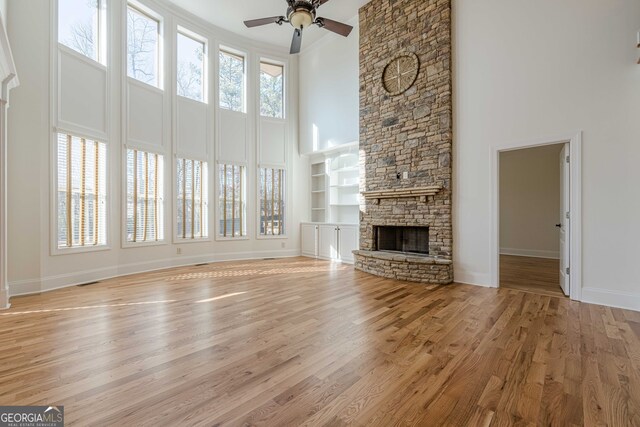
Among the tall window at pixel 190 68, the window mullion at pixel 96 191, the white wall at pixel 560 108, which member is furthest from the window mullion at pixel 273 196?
the white wall at pixel 560 108

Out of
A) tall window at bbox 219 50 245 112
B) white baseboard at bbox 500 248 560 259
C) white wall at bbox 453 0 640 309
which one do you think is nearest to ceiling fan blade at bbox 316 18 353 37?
Result: white wall at bbox 453 0 640 309

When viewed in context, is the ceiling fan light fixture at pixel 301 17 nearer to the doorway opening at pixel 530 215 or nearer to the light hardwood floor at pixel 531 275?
the doorway opening at pixel 530 215

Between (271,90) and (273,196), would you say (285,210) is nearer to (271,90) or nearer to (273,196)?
(273,196)

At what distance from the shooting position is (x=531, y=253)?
7.25 m

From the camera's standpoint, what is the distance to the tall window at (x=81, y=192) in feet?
14.1

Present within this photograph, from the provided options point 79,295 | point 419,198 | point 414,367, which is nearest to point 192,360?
point 414,367

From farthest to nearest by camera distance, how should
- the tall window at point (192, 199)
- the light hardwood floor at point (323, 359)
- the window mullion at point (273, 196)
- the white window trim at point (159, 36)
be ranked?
1. the window mullion at point (273, 196)
2. the tall window at point (192, 199)
3. the white window trim at point (159, 36)
4. the light hardwood floor at point (323, 359)

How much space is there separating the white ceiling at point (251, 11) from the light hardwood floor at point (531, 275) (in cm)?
573

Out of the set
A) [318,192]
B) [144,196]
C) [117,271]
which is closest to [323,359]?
[117,271]

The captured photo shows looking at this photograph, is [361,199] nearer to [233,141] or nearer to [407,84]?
[407,84]

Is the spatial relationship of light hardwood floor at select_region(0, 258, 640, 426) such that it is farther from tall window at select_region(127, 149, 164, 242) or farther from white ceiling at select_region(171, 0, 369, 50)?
white ceiling at select_region(171, 0, 369, 50)

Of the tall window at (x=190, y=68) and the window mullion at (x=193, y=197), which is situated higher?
the tall window at (x=190, y=68)

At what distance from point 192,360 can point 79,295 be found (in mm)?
2844

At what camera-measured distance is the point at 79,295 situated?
3836 mm
